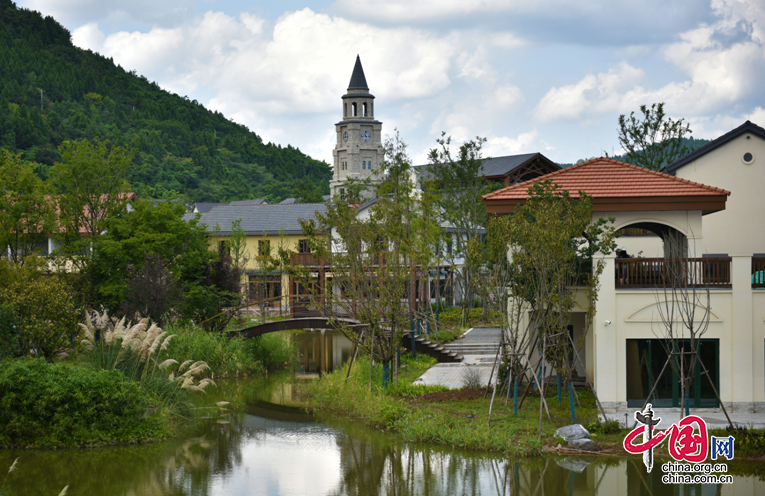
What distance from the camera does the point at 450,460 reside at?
15.9m

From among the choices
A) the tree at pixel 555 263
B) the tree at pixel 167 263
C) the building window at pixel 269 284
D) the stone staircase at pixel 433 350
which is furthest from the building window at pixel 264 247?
the tree at pixel 555 263

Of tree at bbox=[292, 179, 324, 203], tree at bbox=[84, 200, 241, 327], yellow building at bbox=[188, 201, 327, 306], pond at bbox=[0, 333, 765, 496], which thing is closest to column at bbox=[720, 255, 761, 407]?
pond at bbox=[0, 333, 765, 496]

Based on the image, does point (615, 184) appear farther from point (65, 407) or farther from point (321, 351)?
point (321, 351)

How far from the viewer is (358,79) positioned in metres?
87.4

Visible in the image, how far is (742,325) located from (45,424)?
1687cm

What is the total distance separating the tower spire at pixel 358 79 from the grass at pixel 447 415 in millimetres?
67765

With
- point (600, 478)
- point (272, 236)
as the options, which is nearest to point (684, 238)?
point (600, 478)

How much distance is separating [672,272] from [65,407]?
48.7 ft

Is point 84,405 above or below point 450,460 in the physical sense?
above

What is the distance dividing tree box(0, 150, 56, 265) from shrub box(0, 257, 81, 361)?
1153 cm

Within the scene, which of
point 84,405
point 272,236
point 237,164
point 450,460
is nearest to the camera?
point 450,460

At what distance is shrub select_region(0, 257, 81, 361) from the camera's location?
738 inches

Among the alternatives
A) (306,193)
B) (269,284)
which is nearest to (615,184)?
(269,284)

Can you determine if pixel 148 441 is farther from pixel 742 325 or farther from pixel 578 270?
pixel 742 325
